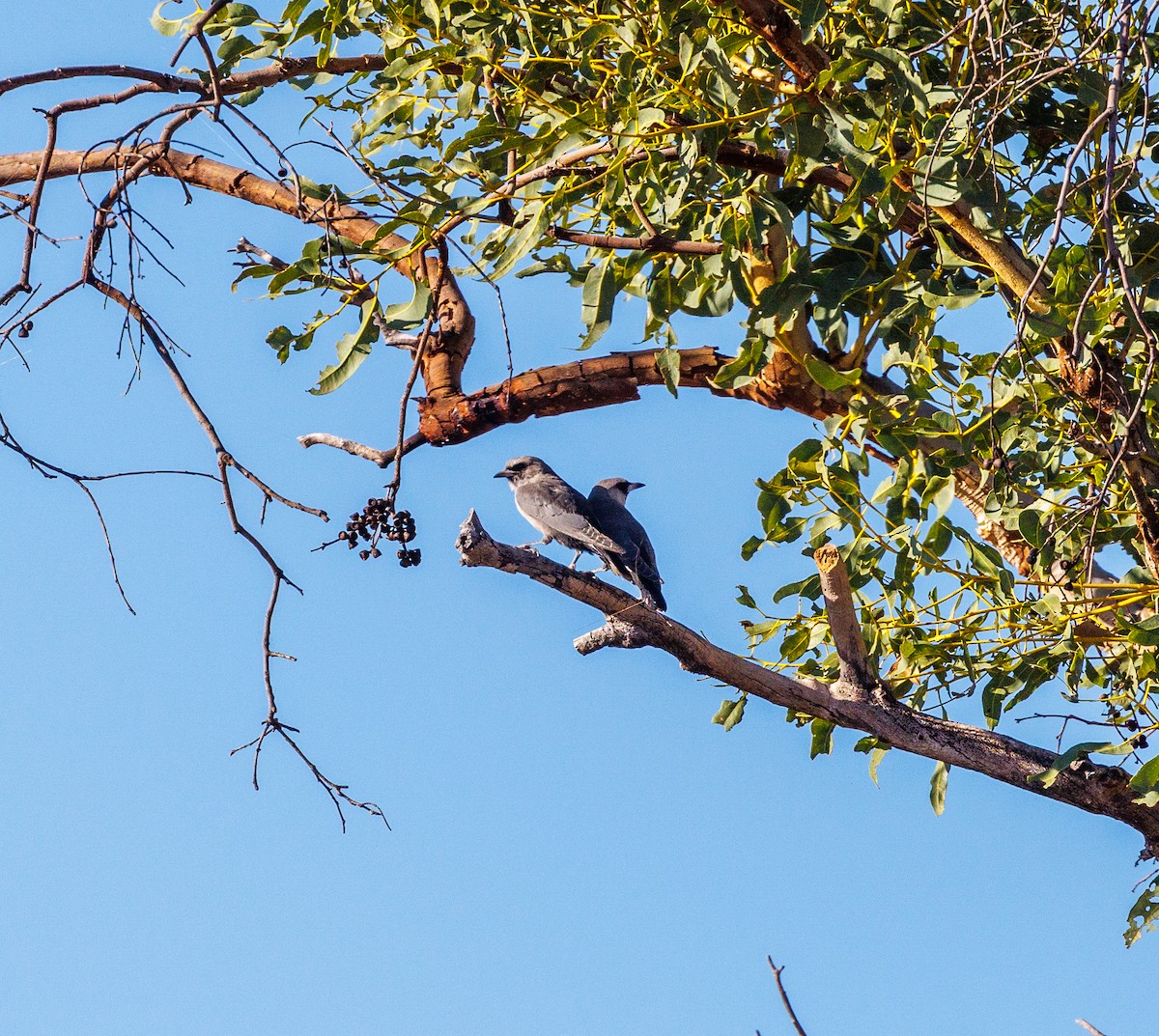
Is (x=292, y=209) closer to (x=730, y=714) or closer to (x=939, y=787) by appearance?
(x=730, y=714)

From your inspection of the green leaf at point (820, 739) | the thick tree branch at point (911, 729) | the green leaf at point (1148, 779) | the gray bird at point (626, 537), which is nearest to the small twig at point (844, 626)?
the thick tree branch at point (911, 729)

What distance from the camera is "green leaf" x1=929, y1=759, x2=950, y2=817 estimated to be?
284 cm

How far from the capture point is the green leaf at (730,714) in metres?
2.88

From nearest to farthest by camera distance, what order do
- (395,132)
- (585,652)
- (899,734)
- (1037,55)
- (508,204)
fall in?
(1037,55) → (508,204) → (585,652) → (899,734) → (395,132)

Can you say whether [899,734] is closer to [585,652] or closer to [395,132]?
[585,652]

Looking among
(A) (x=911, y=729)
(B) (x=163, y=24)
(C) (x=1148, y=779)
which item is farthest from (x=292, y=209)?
(C) (x=1148, y=779)

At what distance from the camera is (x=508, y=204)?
226cm

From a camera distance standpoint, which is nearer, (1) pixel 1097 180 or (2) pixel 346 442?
(1) pixel 1097 180

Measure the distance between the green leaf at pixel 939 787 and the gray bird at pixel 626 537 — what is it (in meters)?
0.96

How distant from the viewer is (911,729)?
2.66m

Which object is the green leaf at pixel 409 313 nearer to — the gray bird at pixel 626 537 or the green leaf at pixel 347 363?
the green leaf at pixel 347 363

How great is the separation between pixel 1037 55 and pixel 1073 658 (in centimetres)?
127

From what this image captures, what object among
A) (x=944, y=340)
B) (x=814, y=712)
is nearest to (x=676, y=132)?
(x=944, y=340)

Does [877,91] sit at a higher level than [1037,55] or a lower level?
higher
